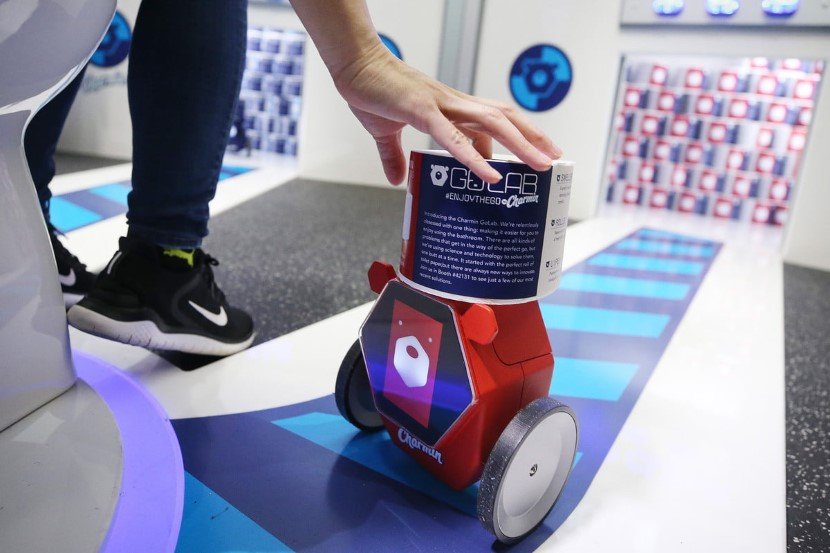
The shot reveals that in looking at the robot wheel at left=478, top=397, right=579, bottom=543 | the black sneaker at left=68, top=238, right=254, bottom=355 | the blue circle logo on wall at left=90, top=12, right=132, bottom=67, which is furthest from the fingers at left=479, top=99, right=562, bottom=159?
the blue circle logo on wall at left=90, top=12, right=132, bottom=67

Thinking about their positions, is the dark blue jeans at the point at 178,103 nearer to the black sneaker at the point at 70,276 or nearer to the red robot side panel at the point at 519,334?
→ the black sneaker at the point at 70,276

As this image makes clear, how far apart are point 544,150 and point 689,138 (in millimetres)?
5360

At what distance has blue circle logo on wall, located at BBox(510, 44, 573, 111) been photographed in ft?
11.1

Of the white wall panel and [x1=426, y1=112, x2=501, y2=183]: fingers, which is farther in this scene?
the white wall panel

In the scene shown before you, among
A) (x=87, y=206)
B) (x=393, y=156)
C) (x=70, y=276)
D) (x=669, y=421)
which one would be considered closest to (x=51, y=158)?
(x=70, y=276)

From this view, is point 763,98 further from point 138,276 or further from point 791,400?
point 138,276

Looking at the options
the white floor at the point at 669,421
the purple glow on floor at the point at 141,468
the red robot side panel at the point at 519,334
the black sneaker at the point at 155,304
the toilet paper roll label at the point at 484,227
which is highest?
the toilet paper roll label at the point at 484,227

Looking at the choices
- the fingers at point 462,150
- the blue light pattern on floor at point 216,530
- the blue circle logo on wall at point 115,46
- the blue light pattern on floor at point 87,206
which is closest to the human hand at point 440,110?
the fingers at point 462,150

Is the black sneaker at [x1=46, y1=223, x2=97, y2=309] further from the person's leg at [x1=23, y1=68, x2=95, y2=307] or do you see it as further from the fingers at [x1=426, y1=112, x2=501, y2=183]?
the fingers at [x1=426, y1=112, x2=501, y2=183]

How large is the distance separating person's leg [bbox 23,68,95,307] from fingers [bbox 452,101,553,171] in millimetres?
670

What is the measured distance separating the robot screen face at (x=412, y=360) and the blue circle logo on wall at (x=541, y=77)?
309 cm

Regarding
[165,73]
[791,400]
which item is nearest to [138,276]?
[165,73]

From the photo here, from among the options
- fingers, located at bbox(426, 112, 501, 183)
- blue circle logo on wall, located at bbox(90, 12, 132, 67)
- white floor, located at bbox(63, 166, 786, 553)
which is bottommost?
white floor, located at bbox(63, 166, 786, 553)

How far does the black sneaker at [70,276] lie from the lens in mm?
988
